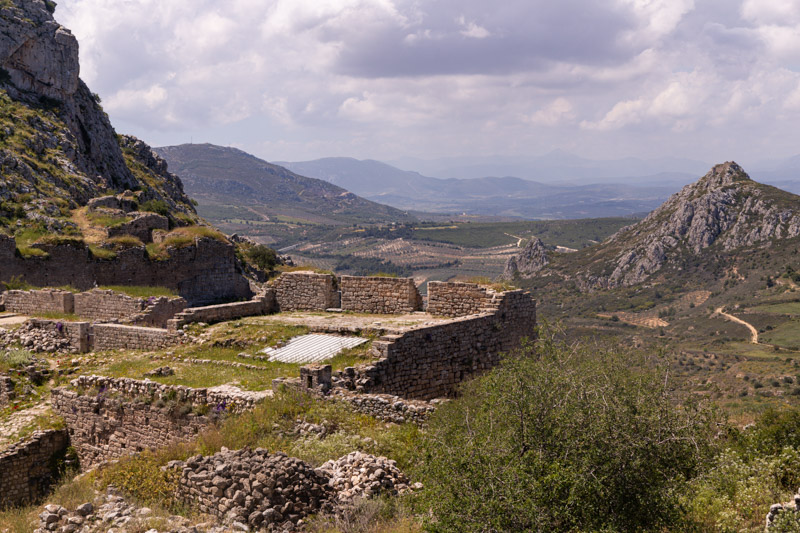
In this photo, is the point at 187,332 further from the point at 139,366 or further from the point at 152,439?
the point at 152,439

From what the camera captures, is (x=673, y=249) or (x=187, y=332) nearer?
(x=187, y=332)

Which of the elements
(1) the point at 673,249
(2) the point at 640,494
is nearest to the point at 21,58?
(2) the point at 640,494

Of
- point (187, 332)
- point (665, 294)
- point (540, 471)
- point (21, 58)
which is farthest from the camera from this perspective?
point (665, 294)

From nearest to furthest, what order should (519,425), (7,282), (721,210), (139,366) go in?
1. (519,425)
2. (139,366)
3. (7,282)
4. (721,210)

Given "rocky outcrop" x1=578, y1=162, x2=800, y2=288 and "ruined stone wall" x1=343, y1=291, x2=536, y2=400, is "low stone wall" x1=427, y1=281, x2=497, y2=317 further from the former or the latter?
"rocky outcrop" x1=578, y1=162, x2=800, y2=288

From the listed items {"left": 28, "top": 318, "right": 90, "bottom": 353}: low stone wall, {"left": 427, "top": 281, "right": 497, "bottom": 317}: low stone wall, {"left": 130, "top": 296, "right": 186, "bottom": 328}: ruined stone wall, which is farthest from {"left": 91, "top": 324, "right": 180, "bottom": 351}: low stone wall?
{"left": 427, "top": 281, "right": 497, "bottom": 317}: low stone wall

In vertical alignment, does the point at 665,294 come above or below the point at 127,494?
below

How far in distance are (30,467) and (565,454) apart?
32.7ft

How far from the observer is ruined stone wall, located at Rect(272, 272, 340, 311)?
55.5 feet

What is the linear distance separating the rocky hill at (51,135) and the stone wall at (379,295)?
20911 mm

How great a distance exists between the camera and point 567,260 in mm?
116312

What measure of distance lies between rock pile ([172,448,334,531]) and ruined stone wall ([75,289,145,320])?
32.5 feet

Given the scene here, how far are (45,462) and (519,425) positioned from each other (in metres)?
9.42

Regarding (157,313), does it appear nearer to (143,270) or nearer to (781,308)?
(143,270)
